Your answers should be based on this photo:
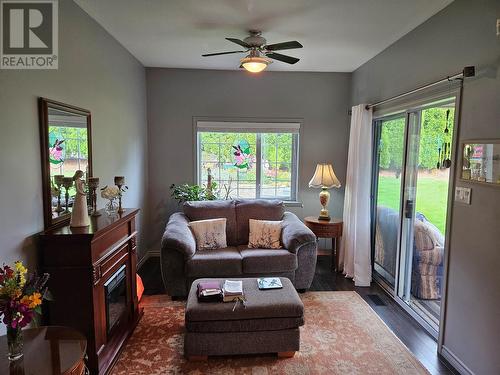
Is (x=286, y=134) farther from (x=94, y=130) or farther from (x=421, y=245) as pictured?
(x=94, y=130)

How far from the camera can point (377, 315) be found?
127 inches

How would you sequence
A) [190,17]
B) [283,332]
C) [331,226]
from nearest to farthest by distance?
[283,332] < [190,17] < [331,226]

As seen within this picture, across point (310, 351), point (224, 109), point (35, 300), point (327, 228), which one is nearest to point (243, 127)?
point (224, 109)

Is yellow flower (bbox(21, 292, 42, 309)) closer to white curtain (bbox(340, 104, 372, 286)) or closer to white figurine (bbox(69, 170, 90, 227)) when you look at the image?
white figurine (bbox(69, 170, 90, 227))

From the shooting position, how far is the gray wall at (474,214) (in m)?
2.12

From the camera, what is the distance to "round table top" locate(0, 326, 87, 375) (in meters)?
1.39

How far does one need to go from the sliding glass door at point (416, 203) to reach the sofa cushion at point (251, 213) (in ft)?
4.31

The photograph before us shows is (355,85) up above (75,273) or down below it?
above

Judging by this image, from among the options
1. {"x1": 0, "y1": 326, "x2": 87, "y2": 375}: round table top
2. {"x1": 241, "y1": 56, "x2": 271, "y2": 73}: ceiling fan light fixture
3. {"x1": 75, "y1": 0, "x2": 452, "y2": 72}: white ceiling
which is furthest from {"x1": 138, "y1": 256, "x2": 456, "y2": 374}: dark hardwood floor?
{"x1": 75, "y1": 0, "x2": 452, "y2": 72}: white ceiling

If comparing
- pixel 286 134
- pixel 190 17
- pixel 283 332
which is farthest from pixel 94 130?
pixel 286 134

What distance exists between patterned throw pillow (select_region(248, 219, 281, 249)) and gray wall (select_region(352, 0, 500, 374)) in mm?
1802

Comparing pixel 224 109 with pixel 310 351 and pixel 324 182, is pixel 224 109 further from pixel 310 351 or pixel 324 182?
pixel 310 351

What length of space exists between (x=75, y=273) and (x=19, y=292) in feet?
2.26

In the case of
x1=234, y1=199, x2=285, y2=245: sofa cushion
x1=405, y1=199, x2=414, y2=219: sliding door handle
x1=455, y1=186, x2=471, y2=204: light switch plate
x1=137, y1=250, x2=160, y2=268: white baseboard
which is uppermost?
x1=455, y1=186, x2=471, y2=204: light switch plate
